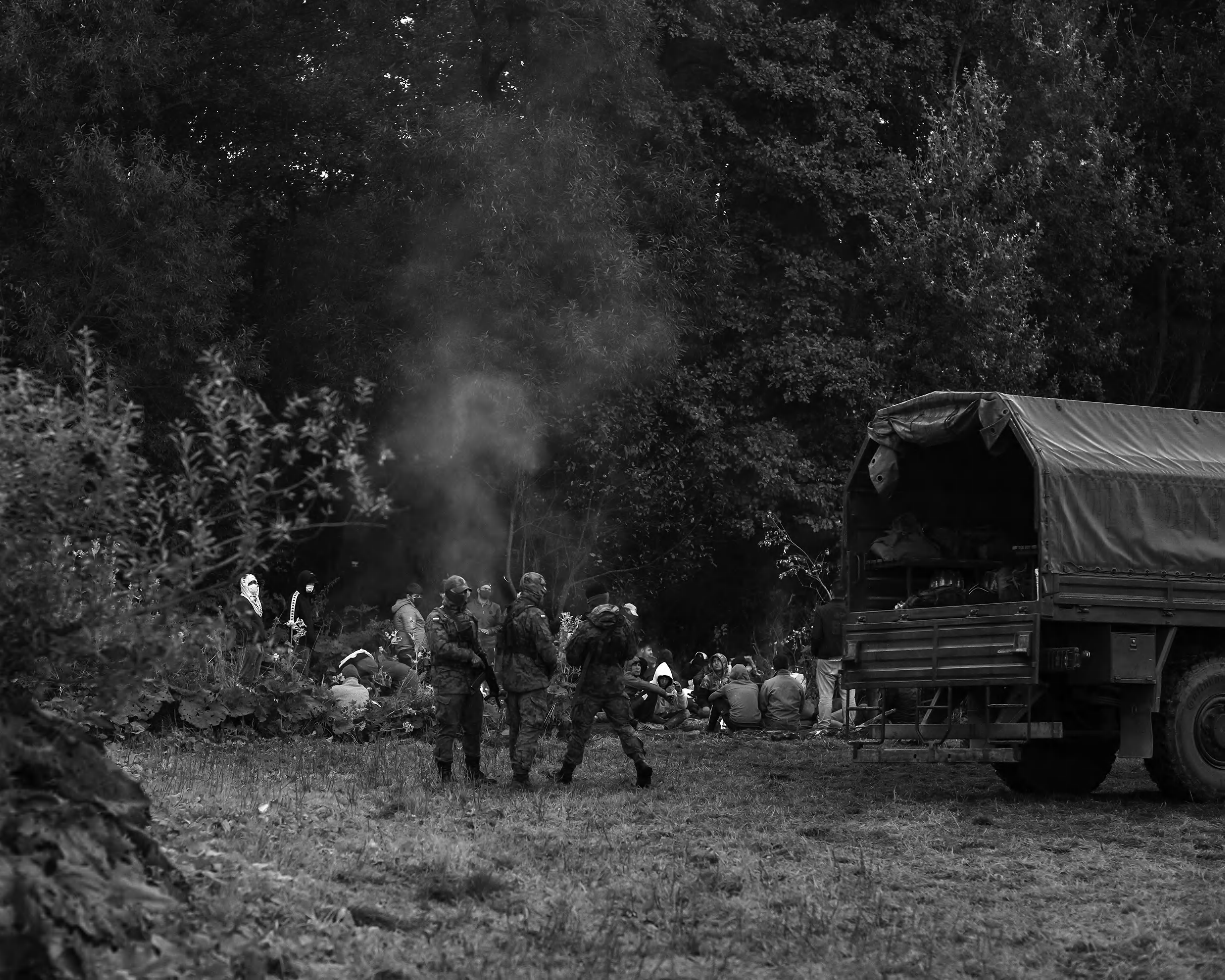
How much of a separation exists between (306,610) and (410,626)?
2009mm

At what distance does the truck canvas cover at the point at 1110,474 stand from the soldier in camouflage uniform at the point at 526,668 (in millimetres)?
3489

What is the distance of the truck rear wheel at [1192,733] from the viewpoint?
44.8 feet

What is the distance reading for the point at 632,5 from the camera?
27141 millimetres

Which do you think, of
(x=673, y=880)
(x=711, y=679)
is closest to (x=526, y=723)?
(x=673, y=880)

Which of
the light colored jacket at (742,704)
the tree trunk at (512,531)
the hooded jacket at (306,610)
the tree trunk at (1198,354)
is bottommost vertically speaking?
the light colored jacket at (742,704)

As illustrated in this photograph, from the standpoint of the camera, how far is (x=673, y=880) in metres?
9.24

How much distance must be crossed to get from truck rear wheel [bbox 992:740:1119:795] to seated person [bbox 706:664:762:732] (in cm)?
724

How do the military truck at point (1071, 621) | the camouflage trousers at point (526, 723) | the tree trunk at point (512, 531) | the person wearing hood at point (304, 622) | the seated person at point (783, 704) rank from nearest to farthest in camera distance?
the military truck at point (1071, 621) < the camouflage trousers at point (526, 723) < the person wearing hood at point (304, 622) < the seated person at point (783, 704) < the tree trunk at point (512, 531)

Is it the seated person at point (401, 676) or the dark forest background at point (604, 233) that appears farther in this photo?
the dark forest background at point (604, 233)

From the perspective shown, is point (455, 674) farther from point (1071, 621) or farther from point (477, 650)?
point (1071, 621)

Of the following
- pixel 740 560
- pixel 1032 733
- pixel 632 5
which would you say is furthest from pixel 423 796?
pixel 740 560

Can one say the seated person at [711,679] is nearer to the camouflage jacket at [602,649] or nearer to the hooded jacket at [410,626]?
the hooded jacket at [410,626]

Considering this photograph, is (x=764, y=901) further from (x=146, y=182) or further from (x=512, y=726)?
(x=146, y=182)

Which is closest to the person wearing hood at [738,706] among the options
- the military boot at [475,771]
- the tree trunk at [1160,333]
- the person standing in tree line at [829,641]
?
the person standing in tree line at [829,641]
